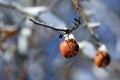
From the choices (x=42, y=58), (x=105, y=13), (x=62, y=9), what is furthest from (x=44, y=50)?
(x=105, y=13)

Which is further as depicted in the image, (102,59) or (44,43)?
(44,43)

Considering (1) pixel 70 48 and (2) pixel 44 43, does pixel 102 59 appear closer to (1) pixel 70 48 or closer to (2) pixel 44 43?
(1) pixel 70 48

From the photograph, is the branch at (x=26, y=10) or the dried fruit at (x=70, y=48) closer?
the dried fruit at (x=70, y=48)

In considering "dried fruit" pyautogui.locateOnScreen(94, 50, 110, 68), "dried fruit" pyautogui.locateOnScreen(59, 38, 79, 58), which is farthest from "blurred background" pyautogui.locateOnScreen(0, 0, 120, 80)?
"dried fruit" pyautogui.locateOnScreen(59, 38, 79, 58)

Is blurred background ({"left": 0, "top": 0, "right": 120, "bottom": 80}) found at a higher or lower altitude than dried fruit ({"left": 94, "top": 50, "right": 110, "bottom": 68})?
higher

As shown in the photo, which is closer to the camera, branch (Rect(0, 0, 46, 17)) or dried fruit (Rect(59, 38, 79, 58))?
dried fruit (Rect(59, 38, 79, 58))

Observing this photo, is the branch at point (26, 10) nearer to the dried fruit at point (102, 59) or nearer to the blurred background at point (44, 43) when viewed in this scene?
the blurred background at point (44, 43)

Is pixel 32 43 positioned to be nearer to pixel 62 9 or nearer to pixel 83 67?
pixel 62 9

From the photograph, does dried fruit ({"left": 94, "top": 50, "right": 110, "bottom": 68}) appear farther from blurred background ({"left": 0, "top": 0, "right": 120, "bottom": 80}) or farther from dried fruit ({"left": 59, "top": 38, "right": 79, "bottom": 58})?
blurred background ({"left": 0, "top": 0, "right": 120, "bottom": 80})

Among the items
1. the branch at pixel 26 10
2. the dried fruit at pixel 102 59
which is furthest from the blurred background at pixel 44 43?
the dried fruit at pixel 102 59

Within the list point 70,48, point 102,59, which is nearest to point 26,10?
point 102,59

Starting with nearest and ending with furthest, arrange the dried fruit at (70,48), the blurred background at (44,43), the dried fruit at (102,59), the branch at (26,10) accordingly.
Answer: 1. the dried fruit at (70,48)
2. the dried fruit at (102,59)
3. the branch at (26,10)
4. the blurred background at (44,43)
